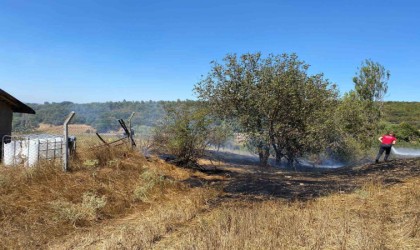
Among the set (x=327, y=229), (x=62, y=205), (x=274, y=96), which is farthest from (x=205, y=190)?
(x=274, y=96)

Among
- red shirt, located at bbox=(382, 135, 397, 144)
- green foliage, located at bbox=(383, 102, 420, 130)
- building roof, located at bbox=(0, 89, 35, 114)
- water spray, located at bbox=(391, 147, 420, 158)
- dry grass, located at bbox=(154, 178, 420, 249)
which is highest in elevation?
green foliage, located at bbox=(383, 102, 420, 130)

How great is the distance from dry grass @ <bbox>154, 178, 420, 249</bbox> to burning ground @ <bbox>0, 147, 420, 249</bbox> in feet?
0.05

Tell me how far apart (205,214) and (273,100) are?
Result: 419 inches

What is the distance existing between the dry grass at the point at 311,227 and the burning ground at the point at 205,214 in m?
0.02

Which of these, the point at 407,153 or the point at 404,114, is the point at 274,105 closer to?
the point at 407,153

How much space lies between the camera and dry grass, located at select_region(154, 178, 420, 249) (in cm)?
469

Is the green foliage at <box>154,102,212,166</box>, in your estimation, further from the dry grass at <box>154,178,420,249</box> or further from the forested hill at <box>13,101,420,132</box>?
the dry grass at <box>154,178,420,249</box>

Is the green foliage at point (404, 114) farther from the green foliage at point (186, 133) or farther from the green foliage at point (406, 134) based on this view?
the green foliage at point (186, 133)

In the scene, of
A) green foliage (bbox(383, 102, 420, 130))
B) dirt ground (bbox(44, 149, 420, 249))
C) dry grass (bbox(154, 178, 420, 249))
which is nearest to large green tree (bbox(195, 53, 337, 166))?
dirt ground (bbox(44, 149, 420, 249))

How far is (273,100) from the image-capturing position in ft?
54.2

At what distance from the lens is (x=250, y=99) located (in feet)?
56.7

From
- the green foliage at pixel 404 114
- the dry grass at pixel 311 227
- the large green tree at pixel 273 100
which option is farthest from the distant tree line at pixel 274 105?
the green foliage at pixel 404 114

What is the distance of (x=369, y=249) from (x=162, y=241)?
296 cm

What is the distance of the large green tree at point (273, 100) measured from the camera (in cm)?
1684
